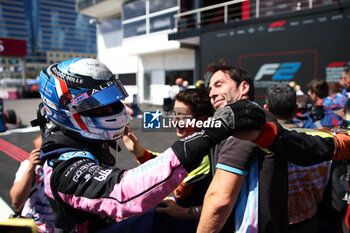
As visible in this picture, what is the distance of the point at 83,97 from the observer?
107cm

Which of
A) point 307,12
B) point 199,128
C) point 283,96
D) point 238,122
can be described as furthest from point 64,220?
point 307,12

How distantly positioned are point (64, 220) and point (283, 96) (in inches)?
73.0

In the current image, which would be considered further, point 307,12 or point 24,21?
point 24,21

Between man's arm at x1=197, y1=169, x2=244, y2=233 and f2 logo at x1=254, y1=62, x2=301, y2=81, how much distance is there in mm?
9438

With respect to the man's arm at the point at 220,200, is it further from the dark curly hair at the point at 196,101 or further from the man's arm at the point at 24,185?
the man's arm at the point at 24,185

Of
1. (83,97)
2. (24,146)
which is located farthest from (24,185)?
(24,146)

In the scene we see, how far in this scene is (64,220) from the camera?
1033mm

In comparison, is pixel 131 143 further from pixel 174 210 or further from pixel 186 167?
pixel 186 167

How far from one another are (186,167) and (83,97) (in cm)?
62

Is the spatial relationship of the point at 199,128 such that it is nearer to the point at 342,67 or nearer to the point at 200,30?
the point at 342,67

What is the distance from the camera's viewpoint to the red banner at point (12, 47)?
21128mm

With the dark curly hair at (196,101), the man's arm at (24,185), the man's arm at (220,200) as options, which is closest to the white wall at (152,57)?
the dark curly hair at (196,101)

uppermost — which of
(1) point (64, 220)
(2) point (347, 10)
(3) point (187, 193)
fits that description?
(2) point (347, 10)

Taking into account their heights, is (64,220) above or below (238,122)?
below
